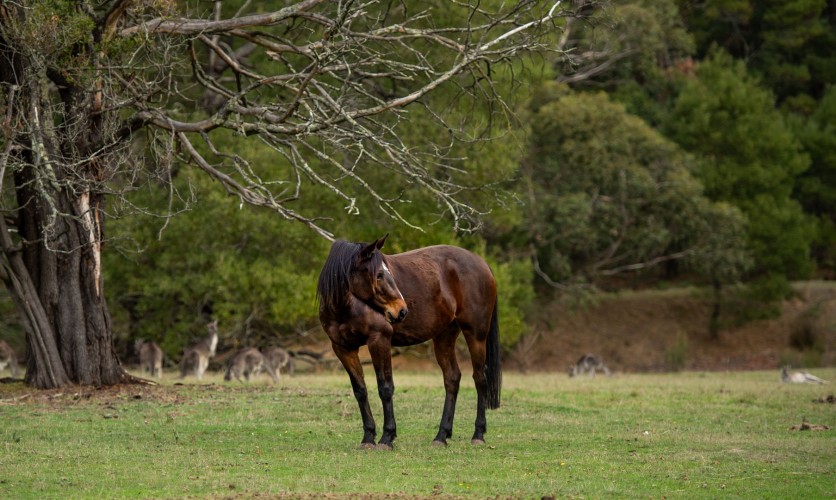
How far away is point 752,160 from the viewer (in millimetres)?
43062

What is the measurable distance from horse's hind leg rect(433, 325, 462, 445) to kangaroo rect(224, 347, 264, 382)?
1200 centimetres

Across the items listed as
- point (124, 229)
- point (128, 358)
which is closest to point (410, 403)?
point (124, 229)

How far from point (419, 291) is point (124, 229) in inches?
617

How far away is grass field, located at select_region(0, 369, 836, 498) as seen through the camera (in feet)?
33.3

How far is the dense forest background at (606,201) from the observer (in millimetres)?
29703

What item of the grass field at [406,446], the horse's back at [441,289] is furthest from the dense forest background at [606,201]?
the horse's back at [441,289]

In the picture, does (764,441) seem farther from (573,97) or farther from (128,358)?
(573,97)

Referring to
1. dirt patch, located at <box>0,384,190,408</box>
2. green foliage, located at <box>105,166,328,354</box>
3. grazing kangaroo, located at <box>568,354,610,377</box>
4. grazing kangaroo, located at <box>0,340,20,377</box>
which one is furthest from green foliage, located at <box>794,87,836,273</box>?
dirt patch, located at <box>0,384,190,408</box>

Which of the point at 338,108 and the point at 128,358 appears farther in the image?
the point at 128,358

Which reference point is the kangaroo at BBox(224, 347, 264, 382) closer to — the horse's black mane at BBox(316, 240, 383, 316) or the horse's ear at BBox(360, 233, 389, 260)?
the horse's black mane at BBox(316, 240, 383, 316)

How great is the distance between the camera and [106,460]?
38.4ft

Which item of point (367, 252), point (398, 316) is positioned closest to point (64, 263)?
point (367, 252)

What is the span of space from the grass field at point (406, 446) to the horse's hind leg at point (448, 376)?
0.25 m

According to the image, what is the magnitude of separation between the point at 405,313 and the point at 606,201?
29.3 meters
